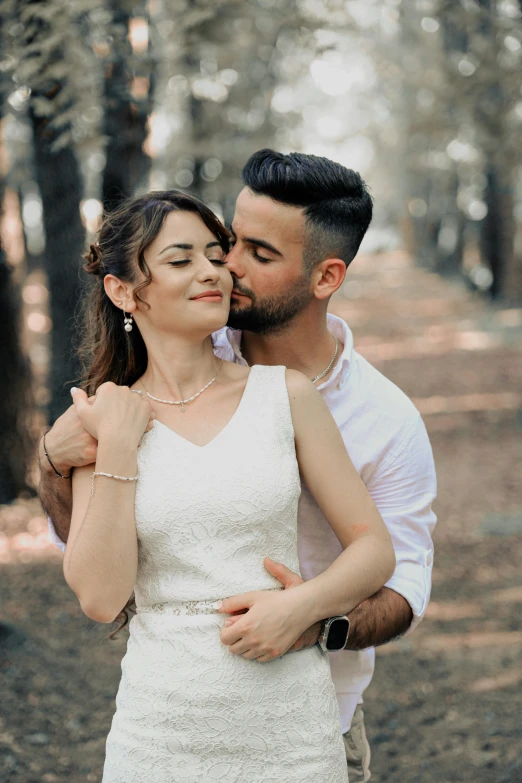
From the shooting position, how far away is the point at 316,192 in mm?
2918

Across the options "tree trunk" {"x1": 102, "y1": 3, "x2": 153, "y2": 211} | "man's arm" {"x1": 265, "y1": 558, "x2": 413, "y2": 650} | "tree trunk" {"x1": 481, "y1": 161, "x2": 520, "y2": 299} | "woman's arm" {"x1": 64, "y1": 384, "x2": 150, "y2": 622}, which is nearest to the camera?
"woman's arm" {"x1": 64, "y1": 384, "x2": 150, "y2": 622}

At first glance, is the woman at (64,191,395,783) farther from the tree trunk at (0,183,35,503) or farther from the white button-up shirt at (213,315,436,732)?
the tree trunk at (0,183,35,503)

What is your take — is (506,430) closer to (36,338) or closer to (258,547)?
(258,547)

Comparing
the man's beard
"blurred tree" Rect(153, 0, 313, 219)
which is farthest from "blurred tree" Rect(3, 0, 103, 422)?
the man's beard

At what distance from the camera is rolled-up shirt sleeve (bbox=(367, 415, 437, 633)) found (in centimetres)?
280

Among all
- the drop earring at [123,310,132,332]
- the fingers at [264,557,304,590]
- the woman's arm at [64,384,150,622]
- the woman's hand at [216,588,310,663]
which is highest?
the drop earring at [123,310,132,332]

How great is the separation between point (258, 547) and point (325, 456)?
308mm

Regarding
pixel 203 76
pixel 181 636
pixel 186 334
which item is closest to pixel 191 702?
pixel 181 636

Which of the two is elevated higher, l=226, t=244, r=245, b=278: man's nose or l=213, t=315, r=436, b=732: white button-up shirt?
l=226, t=244, r=245, b=278: man's nose

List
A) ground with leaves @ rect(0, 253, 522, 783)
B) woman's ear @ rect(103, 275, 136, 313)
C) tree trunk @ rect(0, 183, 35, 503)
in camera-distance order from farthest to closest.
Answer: tree trunk @ rect(0, 183, 35, 503), ground with leaves @ rect(0, 253, 522, 783), woman's ear @ rect(103, 275, 136, 313)

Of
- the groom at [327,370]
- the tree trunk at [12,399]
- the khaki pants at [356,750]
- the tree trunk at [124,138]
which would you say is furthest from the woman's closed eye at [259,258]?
the tree trunk at [12,399]

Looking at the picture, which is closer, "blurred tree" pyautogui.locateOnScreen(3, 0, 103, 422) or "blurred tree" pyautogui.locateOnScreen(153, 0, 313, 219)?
"blurred tree" pyautogui.locateOnScreen(3, 0, 103, 422)

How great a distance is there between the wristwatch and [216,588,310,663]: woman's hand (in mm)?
117

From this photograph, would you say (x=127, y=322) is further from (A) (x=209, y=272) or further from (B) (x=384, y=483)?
(B) (x=384, y=483)
